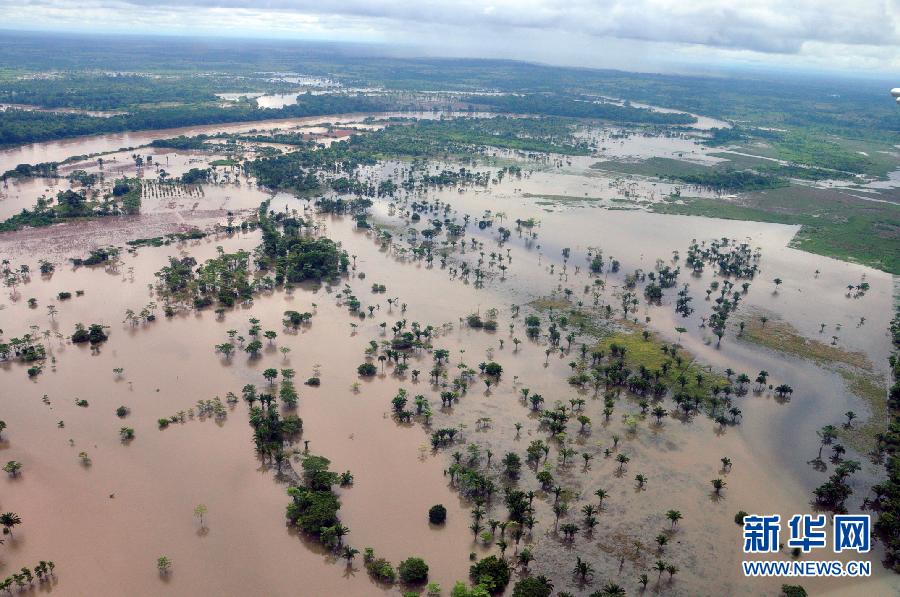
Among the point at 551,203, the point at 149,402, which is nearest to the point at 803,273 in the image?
the point at 551,203

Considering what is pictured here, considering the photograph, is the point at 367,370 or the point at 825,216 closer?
the point at 367,370

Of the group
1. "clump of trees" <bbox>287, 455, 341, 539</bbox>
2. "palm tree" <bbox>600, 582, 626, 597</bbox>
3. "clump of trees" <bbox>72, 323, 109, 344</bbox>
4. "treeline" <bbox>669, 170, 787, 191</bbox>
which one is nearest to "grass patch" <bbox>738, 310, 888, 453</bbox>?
"palm tree" <bbox>600, 582, 626, 597</bbox>

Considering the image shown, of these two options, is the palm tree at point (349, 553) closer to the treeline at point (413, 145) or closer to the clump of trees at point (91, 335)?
the clump of trees at point (91, 335)

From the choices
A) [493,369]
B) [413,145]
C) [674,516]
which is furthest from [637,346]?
[413,145]

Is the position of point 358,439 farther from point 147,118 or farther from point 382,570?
point 147,118

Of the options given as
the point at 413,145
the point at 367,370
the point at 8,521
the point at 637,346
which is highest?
the point at 413,145

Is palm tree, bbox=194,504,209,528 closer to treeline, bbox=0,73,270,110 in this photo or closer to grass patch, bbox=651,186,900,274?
grass patch, bbox=651,186,900,274

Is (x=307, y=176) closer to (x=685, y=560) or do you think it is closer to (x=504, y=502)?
(x=504, y=502)
